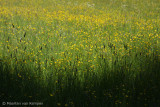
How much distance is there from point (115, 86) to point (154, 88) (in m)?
0.73

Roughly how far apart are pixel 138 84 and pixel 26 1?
14.1 m

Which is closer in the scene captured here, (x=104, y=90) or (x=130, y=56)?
(x=104, y=90)

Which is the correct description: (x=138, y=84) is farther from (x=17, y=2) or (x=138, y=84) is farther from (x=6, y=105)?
(x=17, y=2)

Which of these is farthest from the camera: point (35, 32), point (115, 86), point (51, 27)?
point (51, 27)

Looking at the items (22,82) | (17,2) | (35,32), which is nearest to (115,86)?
(22,82)

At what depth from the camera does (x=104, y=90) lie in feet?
11.7

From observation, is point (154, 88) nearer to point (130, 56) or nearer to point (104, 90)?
point (104, 90)

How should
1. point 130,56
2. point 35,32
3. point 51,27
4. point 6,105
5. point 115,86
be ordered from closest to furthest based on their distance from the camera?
point 6,105, point 115,86, point 130,56, point 35,32, point 51,27

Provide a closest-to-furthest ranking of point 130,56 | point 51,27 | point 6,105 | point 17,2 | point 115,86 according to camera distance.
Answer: point 6,105, point 115,86, point 130,56, point 51,27, point 17,2

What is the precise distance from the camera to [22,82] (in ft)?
11.8

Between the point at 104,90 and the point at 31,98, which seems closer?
the point at 31,98

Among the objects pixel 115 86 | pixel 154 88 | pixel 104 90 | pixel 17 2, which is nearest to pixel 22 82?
pixel 104 90

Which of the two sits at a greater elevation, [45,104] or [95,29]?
[95,29]

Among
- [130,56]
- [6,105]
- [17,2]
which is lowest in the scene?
[6,105]
